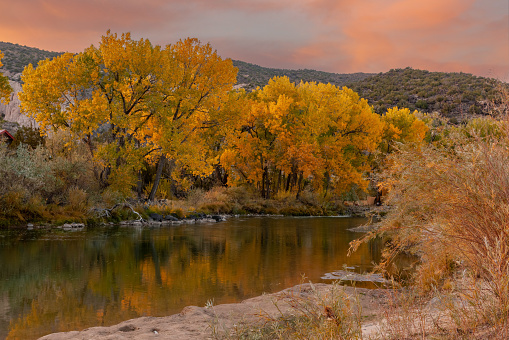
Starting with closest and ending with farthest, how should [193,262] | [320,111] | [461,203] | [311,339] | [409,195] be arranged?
[311,339] → [461,203] → [409,195] → [193,262] → [320,111]

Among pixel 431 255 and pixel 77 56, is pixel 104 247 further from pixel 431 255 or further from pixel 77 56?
pixel 77 56

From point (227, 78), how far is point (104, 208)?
451 inches

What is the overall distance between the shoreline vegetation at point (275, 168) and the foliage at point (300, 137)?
130 mm

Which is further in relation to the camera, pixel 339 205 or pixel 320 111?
pixel 339 205

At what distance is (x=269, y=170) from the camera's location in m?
39.0

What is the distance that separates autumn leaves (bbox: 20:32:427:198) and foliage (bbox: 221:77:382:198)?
3.5 inches

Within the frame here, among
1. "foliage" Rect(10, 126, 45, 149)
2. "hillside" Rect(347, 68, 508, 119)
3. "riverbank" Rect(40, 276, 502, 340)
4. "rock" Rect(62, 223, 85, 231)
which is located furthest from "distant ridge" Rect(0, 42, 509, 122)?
"riverbank" Rect(40, 276, 502, 340)

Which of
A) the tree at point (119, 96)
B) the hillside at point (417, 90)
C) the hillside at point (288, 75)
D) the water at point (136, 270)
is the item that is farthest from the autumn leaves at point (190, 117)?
the hillside at point (288, 75)

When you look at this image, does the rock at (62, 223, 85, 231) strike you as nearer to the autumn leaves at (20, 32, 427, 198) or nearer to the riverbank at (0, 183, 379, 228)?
the riverbank at (0, 183, 379, 228)

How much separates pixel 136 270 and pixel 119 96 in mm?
15555

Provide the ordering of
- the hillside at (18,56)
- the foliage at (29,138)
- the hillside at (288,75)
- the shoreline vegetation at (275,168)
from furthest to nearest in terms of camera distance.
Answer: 1. the hillside at (288,75)
2. the hillside at (18,56)
3. the foliage at (29,138)
4. the shoreline vegetation at (275,168)

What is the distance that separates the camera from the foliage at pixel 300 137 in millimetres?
34344

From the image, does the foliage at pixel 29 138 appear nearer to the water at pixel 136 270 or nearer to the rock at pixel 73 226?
the rock at pixel 73 226

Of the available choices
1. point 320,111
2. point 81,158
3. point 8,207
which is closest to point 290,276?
point 8,207
